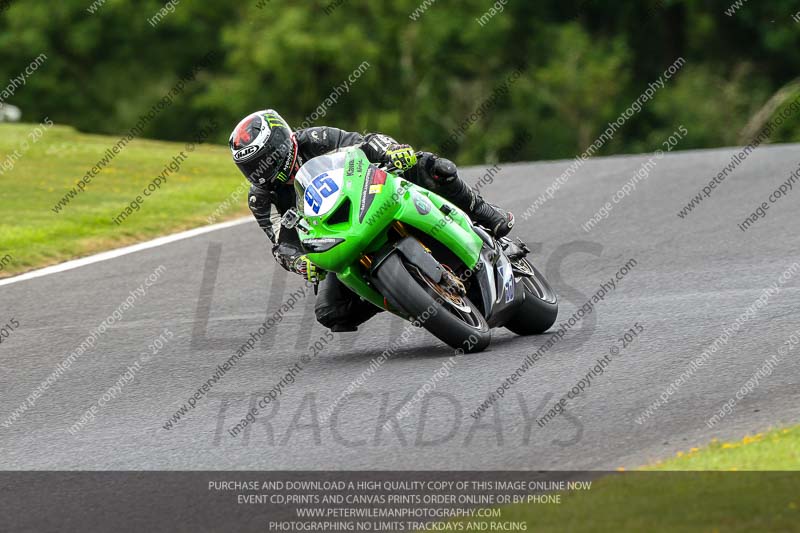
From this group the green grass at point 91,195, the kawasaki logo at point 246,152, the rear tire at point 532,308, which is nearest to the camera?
the kawasaki logo at point 246,152

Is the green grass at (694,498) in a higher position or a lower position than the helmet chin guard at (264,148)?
higher

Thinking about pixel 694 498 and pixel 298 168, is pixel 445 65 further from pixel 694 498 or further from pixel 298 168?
pixel 694 498

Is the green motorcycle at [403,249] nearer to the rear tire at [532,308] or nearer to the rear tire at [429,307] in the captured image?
the rear tire at [429,307]

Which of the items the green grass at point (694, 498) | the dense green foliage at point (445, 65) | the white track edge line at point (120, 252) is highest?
the green grass at point (694, 498)

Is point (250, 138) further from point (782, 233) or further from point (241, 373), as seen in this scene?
point (782, 233)

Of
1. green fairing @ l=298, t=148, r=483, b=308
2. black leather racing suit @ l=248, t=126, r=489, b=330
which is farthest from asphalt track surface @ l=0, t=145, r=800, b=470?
green fairing @ l=298, t=148, r=483, b=308

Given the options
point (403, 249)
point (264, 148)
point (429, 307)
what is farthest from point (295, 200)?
point (429, 307)

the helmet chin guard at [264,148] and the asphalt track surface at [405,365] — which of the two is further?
the helmet chin guard at [264,148]

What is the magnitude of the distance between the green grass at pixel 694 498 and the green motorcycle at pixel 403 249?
7.19ft

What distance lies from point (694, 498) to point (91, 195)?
13169 mm

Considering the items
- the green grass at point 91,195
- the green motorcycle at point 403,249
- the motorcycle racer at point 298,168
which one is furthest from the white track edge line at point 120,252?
the green motorcycle at point 403,249

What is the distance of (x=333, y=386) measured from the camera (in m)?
7.56

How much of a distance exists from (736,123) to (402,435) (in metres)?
35.5

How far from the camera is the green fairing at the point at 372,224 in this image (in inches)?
297
